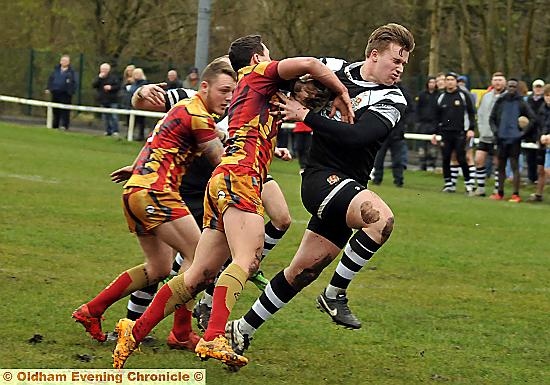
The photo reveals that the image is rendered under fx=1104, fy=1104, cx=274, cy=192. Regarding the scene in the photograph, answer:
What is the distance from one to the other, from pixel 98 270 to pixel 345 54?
24601mm

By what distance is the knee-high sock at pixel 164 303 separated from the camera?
251 inches

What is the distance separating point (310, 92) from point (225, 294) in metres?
1.35

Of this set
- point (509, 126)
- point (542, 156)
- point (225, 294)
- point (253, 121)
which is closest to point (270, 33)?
point (509, 126)

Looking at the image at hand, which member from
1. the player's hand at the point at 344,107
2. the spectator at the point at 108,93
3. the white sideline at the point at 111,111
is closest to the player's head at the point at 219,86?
the player's hand at the point at 344,107

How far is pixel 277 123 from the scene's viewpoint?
21.4 ft

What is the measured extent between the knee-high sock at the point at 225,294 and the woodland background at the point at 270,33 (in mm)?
23499

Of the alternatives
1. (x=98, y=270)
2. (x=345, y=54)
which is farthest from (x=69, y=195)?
(x=345, y=54)

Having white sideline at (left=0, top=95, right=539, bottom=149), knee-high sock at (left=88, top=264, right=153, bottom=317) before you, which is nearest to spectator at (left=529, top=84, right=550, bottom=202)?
white sideline at (left=0, top=95, right=539, bottom=149)

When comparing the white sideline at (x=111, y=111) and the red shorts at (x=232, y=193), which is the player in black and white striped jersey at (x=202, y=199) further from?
the white sideline at (x=111, y=111)

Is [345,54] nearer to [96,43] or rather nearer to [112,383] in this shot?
[96,43]

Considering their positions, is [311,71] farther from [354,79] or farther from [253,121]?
[354,79]

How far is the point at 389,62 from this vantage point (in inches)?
275

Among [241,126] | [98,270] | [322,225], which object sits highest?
[241,126]

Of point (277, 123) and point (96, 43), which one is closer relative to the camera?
point (277, 123)
